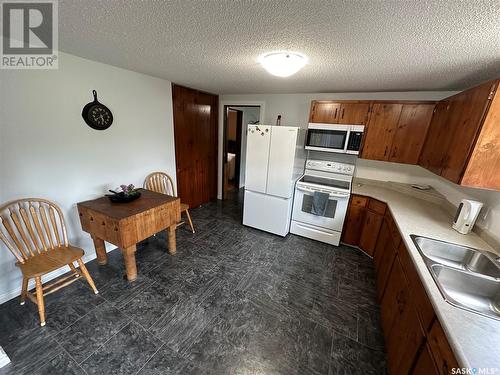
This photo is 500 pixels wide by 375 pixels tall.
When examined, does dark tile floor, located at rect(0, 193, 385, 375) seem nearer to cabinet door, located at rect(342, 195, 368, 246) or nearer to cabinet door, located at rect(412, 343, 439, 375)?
cabinet door, located at rect(342, 195, 368, 246)

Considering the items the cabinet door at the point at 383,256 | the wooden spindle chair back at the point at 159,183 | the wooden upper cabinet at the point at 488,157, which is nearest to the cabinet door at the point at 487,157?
the wooden upper cabinet at the point at 488,157

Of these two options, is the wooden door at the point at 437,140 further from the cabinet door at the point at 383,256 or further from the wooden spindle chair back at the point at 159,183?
the wooden spindle chair back at the point at 159,183

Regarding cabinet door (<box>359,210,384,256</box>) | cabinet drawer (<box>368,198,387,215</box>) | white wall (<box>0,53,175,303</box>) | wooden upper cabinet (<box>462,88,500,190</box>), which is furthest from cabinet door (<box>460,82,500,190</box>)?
white wall (<box>0,53,175,303</box>)

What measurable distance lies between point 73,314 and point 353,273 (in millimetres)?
2771

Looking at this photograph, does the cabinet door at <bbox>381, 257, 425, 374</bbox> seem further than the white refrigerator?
No

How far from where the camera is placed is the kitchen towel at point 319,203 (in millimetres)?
2746

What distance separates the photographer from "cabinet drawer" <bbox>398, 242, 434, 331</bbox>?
40.9 inches

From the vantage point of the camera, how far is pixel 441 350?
886 mm

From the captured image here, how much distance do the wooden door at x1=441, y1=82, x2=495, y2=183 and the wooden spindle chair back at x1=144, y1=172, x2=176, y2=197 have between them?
3.13 m

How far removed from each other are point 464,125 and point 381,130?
1.04m

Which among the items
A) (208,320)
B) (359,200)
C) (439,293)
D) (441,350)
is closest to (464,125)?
(359,200)

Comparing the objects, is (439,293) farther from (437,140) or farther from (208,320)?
(437,140)

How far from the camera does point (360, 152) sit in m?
2.75

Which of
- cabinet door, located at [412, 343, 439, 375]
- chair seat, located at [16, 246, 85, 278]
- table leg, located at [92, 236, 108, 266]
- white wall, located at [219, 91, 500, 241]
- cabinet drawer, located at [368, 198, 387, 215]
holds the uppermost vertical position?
white wall, located at [219, 91, 500, 241]
